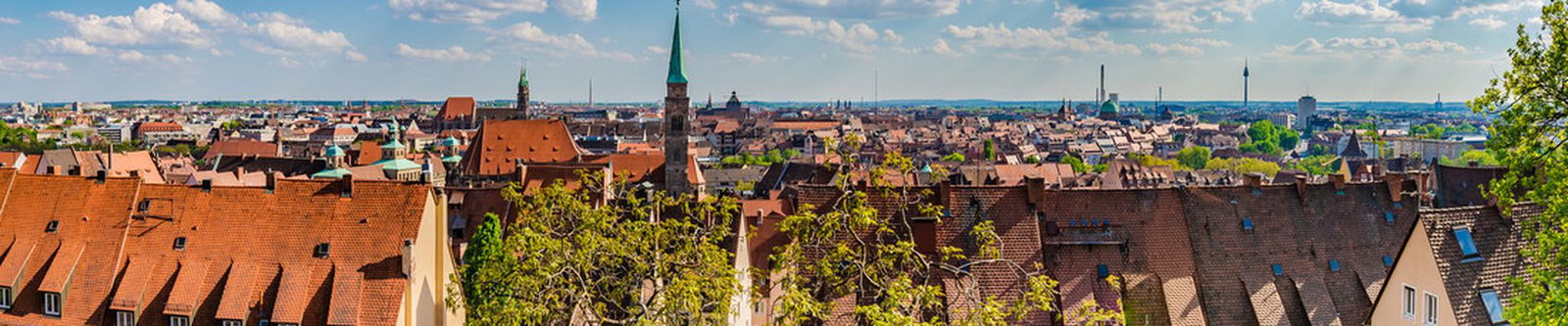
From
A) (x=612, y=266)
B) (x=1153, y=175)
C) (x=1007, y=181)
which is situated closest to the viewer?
(x=612, y=266)

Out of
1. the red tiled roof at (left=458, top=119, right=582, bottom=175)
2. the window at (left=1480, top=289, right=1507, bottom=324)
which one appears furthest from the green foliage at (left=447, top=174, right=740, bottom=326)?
the red tiled roof at (left=458, top=119, right=582, bottom=175)

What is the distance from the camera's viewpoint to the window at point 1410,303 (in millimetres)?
31828

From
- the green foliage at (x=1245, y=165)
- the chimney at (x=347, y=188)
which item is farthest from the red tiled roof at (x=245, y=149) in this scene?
the chimney at (x=347, y=188)

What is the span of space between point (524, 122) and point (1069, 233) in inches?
3563

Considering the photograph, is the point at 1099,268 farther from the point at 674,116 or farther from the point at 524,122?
the point at 524,122

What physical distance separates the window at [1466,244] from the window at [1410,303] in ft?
4.94

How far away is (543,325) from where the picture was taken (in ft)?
86.3

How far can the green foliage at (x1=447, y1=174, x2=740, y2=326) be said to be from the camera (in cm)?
2361

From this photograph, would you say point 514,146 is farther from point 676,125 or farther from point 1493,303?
point 1493,303

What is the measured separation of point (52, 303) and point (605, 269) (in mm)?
22069

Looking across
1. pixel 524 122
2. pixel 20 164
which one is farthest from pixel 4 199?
pixel 524 122

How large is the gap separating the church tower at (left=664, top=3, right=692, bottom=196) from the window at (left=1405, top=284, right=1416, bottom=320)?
7163 centimetres

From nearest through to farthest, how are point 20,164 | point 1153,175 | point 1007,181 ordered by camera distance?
1. point 20,164
2. point 1007,181
3. point 1153,175

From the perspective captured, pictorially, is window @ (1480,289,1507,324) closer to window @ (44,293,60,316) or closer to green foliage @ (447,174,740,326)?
green foliage @ (447,174,740,326)
